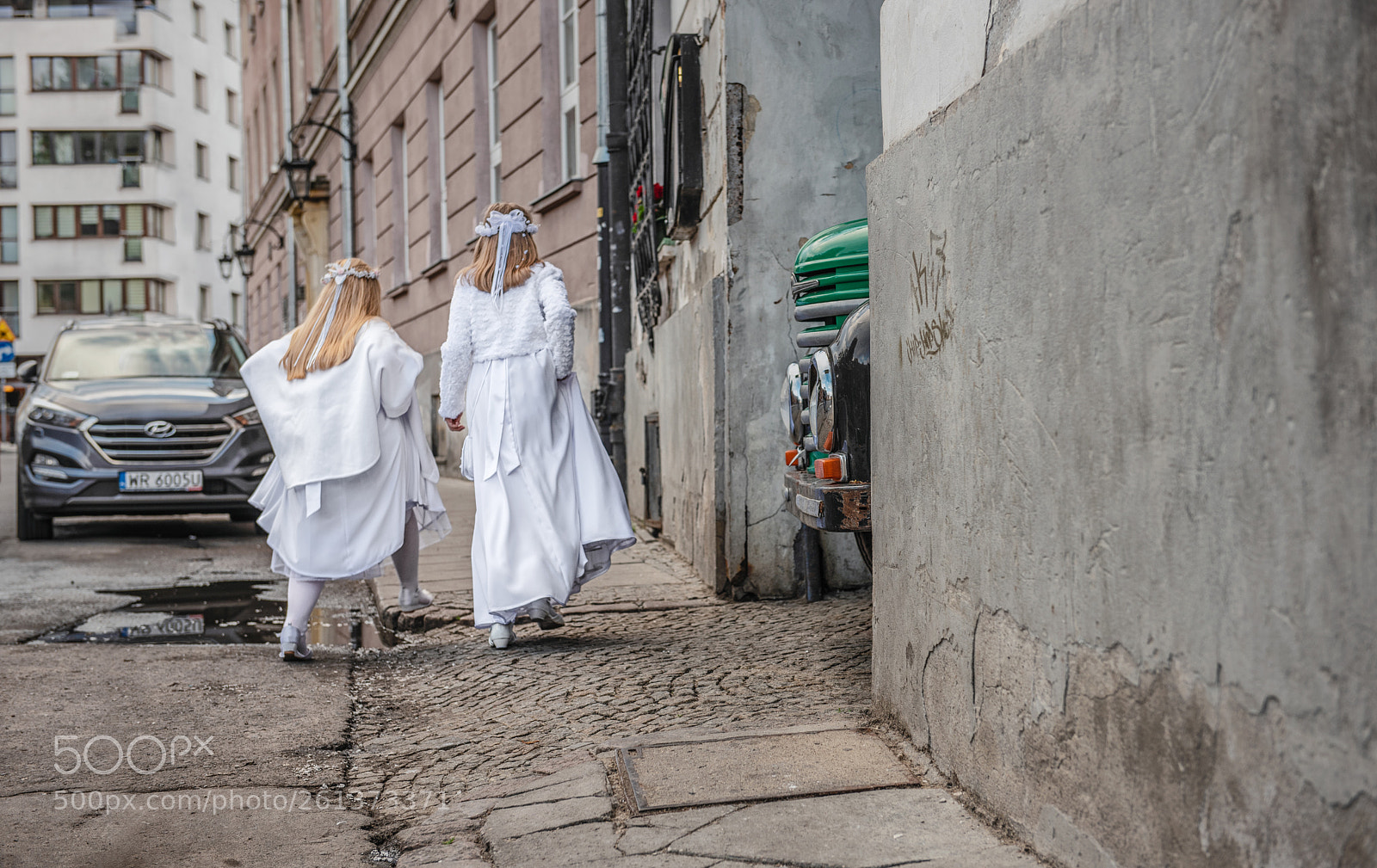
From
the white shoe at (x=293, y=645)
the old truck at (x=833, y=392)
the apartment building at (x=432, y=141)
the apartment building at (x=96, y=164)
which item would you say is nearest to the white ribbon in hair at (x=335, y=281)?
the apartment building at (x=432, y=141)

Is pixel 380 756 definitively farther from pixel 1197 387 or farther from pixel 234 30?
pixel 234 30

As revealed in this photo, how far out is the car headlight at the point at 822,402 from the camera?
14.2 feet

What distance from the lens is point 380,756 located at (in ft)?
12.3

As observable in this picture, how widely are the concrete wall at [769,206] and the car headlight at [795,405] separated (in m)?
1.12

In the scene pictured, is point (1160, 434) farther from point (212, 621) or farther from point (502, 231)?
point (212, 621)

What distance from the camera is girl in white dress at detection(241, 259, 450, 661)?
5.41m

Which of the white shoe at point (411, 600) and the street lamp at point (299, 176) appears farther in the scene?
Result: the street lamp at point (299, 176)

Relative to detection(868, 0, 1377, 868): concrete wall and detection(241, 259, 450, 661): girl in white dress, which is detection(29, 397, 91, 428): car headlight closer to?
detection(241, 259, 450, 661): girl in white dress

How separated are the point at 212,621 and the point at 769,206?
3174 mm

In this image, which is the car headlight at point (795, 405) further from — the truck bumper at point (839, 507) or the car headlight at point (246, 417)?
the car headlight at point (246, 417)

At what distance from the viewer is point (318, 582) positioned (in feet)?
17.6

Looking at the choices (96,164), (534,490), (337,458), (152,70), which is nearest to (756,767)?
(534,490)

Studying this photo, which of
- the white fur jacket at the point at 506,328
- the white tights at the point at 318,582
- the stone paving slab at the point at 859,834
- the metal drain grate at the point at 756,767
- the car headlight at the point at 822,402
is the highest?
the white fur jacket at the point at 506,328

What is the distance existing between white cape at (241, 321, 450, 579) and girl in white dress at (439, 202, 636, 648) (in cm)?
27
